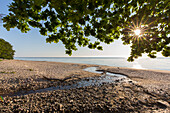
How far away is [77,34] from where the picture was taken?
12.3 ft

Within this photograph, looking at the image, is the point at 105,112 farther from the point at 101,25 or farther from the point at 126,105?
the point at 101,25

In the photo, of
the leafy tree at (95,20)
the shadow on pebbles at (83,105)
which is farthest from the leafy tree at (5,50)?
the leafy tree at (95,20)

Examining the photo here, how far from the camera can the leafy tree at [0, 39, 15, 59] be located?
26.2m

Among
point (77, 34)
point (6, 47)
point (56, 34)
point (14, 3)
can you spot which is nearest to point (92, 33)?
point (77, 34)

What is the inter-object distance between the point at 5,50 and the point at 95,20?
3765cm

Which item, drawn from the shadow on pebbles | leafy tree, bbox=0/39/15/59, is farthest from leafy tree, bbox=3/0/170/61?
leafy tree, bbox=0/39/15/59

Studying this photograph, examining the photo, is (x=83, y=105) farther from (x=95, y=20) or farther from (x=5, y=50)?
(x=5, y=50)

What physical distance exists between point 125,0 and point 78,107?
17.7ft

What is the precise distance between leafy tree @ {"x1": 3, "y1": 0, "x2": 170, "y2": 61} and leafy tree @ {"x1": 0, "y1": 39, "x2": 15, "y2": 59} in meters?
33.9

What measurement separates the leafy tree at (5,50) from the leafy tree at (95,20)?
33890mm

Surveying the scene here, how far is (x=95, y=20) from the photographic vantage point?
3.31 meters

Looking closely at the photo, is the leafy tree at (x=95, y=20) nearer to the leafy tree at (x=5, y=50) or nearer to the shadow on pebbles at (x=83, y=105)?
the shadow on pebbles at (x=83, y=105)

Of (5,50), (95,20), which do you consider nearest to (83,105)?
(95,20)

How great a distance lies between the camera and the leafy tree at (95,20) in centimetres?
246
